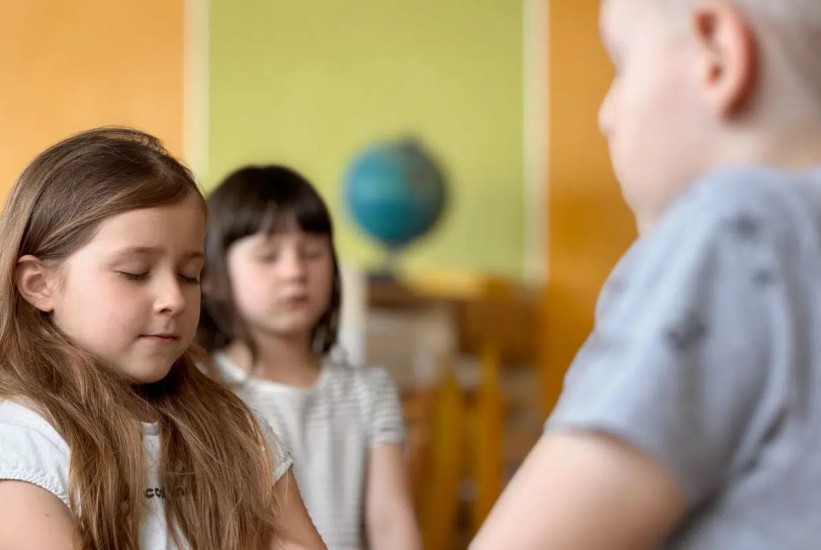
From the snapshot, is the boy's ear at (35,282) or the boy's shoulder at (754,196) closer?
the boy's shoulder at (754,196)

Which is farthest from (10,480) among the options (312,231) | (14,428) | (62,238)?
(312,231)

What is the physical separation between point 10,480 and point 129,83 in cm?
319

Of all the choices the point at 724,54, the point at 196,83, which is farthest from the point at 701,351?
the point at 196,83

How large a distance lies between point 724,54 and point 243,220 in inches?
61.3

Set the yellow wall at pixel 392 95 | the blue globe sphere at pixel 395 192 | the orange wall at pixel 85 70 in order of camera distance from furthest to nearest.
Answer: the yellow wall at pixel 392 95
the orange wall at pixel 85 70
the blue globe sphere at pixel 395 192

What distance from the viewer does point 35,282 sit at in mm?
1251

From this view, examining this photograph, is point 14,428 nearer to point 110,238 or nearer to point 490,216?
point 110,238

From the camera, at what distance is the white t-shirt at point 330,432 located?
1939 millimetres

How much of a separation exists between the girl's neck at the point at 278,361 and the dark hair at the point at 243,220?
16mm

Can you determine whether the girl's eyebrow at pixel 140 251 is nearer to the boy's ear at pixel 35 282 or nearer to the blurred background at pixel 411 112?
the boy's ear at pixel 35 282

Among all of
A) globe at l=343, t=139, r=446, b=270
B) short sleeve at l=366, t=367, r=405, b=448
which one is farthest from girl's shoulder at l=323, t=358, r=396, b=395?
globe at l=343, t=139, r=446, b=270

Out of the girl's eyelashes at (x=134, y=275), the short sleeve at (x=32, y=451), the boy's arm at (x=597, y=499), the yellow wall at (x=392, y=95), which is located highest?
the yellow wall at (x=392, y=95)

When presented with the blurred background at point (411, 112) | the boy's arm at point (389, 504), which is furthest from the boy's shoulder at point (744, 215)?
the blurred background at point (411, 112)

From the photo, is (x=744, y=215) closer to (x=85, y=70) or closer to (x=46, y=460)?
(x=46, y=460)
